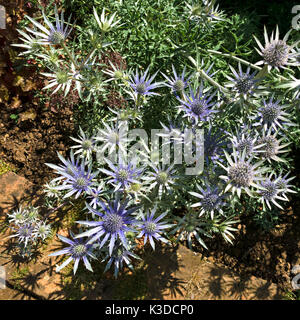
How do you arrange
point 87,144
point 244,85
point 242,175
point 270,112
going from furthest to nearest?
point 87,144, point 270,112, point 244,85, point 242,175

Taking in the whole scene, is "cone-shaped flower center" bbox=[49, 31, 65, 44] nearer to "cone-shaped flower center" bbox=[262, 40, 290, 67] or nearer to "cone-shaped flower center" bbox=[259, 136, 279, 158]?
"cone-shaped flower center" bbox=[262, 40, 290, 67]

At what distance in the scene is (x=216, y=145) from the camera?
1.84 meters

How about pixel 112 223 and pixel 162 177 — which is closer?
pixel 112 223

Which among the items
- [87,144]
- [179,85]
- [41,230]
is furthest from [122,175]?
[41,230]

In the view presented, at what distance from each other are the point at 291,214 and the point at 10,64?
2.90m

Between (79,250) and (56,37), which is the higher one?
(56,37)

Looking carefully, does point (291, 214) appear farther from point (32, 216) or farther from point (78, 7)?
point (78, 7)

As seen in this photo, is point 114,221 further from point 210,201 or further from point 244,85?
point 244,85

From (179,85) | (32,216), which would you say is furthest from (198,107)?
(32,216)

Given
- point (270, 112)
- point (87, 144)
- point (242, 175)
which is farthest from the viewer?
point (87, 144)

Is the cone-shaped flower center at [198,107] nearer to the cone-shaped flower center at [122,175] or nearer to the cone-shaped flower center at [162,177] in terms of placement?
the cone-shaped flower center at [162,177]

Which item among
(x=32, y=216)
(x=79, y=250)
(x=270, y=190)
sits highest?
(x=270, y=190)

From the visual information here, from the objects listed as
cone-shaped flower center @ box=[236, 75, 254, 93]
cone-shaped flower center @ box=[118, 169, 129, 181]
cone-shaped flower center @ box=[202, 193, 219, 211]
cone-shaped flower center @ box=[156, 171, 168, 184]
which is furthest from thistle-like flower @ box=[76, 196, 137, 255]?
cone-shaped flower center @ box=[236, 75, 254, 93]

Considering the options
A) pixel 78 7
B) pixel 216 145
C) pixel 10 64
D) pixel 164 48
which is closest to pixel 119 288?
pixel 216 145
